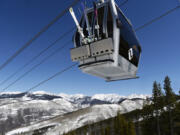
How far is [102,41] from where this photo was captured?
257 inches

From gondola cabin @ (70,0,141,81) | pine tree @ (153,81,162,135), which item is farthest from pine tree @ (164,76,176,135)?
gondola cabin @ (70,0,141,81)

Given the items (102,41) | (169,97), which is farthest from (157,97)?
(102,41)

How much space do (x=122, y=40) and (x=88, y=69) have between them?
1862 mm

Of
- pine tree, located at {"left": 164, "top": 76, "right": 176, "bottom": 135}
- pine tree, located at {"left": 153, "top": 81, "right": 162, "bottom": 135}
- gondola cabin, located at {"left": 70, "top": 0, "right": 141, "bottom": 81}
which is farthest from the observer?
pine tree, located at {"left": 153, "top": 81, "right": 162, "bottom": 135}

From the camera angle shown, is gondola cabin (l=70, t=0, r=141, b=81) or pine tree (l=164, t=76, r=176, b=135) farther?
pine tree (l=164, t=76, r=176, b=135)

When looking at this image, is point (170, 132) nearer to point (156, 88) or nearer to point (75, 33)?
point (156, 88)

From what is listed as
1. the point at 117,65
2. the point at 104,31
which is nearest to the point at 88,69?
the point at 117,65

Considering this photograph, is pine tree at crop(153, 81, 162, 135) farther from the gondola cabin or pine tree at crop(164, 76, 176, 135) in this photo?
the gondola cabin

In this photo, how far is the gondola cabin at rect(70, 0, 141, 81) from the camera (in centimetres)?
667

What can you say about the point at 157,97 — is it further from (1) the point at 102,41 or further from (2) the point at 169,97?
(1) the point at 102,41

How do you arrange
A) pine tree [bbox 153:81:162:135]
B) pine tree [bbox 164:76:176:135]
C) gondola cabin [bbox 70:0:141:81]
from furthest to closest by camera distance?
pine tree [bbox 153:81:162:135] < pine tree [bbox 164:76:176:135] < gondola cabin [bbox 70:0:141:81]

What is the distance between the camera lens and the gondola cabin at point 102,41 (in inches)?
263

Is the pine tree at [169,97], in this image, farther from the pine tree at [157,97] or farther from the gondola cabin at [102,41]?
the gondola cabin at [102,41]

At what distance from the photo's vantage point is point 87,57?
7086mm
